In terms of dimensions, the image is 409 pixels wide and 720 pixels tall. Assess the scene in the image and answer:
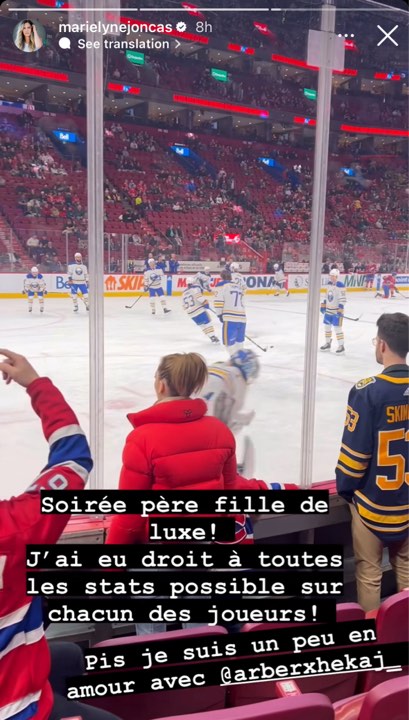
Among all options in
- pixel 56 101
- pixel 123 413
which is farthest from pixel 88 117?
pixel 123 413

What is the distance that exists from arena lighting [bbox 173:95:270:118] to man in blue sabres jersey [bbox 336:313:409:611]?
769 mm

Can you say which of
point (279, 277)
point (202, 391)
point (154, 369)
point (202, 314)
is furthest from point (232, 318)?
point (202, 391)

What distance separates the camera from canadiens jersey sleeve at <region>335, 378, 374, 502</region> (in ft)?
4.95

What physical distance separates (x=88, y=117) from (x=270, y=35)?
0.53 metres

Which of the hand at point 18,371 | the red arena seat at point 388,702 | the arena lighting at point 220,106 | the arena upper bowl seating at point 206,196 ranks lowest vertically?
the red arena seat at point 388,702

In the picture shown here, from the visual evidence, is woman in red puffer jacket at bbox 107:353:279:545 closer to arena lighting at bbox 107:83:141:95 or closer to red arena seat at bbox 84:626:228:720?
red arena seat at bbox 84:626:228:720

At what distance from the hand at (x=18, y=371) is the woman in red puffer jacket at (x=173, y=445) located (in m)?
0.25

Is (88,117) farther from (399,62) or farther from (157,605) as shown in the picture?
(157,605)

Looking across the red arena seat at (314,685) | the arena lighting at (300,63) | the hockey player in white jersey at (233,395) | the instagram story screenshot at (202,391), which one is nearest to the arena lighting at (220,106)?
the instagram story screenshot at (202,391)

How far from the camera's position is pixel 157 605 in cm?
105

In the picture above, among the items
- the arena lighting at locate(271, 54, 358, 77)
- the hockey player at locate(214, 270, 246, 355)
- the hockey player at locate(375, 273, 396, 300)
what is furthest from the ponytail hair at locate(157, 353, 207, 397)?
the hockey player at locate(214, 270, 246, 355)

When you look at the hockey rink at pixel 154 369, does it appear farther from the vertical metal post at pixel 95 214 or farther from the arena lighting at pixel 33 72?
the arena lighting at pixel 33 72

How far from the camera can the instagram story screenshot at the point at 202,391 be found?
927mm

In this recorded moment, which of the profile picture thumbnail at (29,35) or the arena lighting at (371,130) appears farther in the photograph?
the arena lighting at (371,130)
